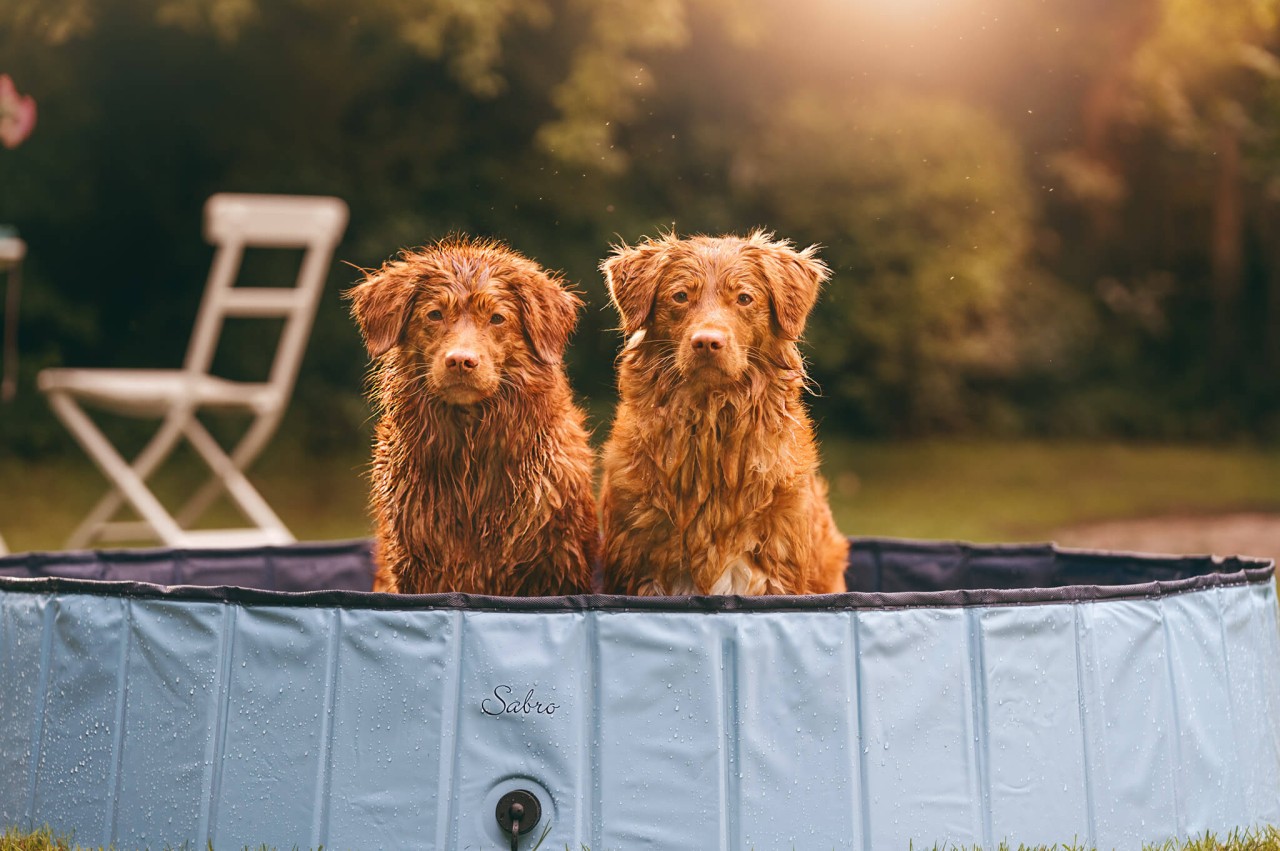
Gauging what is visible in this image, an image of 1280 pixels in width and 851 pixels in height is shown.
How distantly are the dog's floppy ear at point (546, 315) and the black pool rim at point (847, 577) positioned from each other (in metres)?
0.72

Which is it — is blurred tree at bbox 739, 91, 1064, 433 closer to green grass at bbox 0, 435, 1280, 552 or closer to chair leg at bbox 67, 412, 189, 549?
green grass at bbox 0, 435, 1280, 552

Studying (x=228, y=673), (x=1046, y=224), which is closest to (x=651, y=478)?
(x=228, y=673)

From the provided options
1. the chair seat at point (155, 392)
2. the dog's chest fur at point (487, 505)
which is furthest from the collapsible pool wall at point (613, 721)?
the chair seat at point (155, 392)

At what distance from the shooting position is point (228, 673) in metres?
3.11

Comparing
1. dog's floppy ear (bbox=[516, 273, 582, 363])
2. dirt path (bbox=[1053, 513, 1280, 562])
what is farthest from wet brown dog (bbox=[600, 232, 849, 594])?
dirt path (bbox=[1053, 513, 1280, 562])

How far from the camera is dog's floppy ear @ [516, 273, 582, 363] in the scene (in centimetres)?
338

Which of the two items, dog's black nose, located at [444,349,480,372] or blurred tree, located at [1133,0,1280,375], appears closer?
dog's black nose, located at [444,349,480,372]

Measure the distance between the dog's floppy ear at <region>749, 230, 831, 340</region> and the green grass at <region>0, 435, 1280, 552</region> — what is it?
285 inches

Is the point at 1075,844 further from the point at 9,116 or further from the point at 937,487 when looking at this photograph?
the point at 937,487

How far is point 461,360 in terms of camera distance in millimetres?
3162

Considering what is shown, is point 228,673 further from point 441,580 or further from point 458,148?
point 458,148

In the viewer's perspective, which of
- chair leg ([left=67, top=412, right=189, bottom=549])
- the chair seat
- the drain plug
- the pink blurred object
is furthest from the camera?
the pink blurred object

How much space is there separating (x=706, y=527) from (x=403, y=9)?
1069 centimetres

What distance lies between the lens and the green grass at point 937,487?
438 inches
